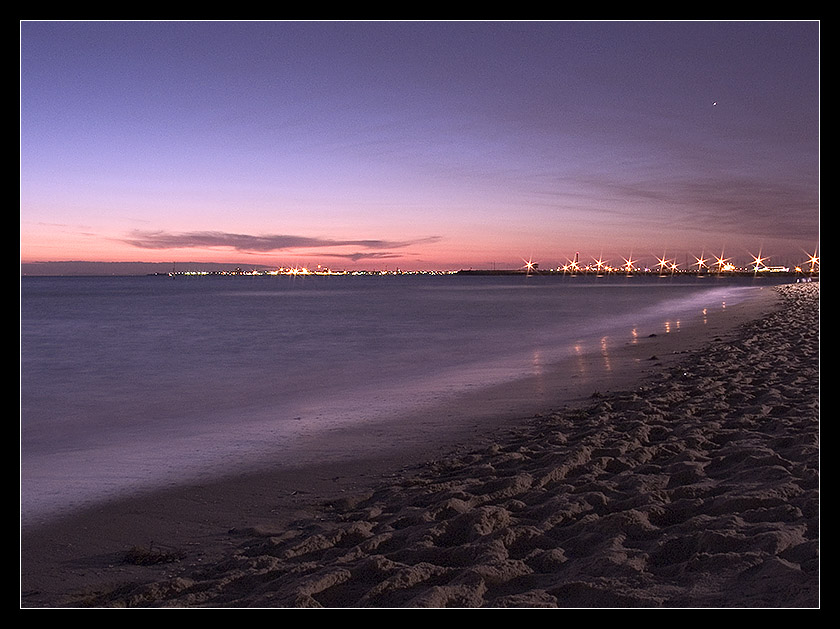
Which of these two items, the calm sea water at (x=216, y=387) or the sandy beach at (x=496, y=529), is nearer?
the sandy beach at (x=496, y=529)

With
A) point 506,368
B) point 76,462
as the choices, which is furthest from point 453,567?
point 506,368

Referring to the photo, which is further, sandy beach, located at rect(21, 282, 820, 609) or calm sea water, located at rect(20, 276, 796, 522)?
calm sea water, located at rect(20, 276, 796, 522)

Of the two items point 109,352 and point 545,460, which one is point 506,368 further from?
point 109,352

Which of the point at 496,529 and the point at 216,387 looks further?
the point at 216,387

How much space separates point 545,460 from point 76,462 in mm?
5308

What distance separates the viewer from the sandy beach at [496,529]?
3.72 meters

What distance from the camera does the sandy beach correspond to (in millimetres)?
3717

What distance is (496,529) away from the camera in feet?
14.9

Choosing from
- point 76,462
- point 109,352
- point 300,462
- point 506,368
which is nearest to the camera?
point 300,462

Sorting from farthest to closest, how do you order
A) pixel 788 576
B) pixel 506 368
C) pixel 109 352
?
1. pixel 109 352
2. pixel 506 368
3. pixel 788 576

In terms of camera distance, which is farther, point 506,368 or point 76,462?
point 506,368

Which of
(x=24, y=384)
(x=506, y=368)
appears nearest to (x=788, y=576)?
(x=506, y=368)
